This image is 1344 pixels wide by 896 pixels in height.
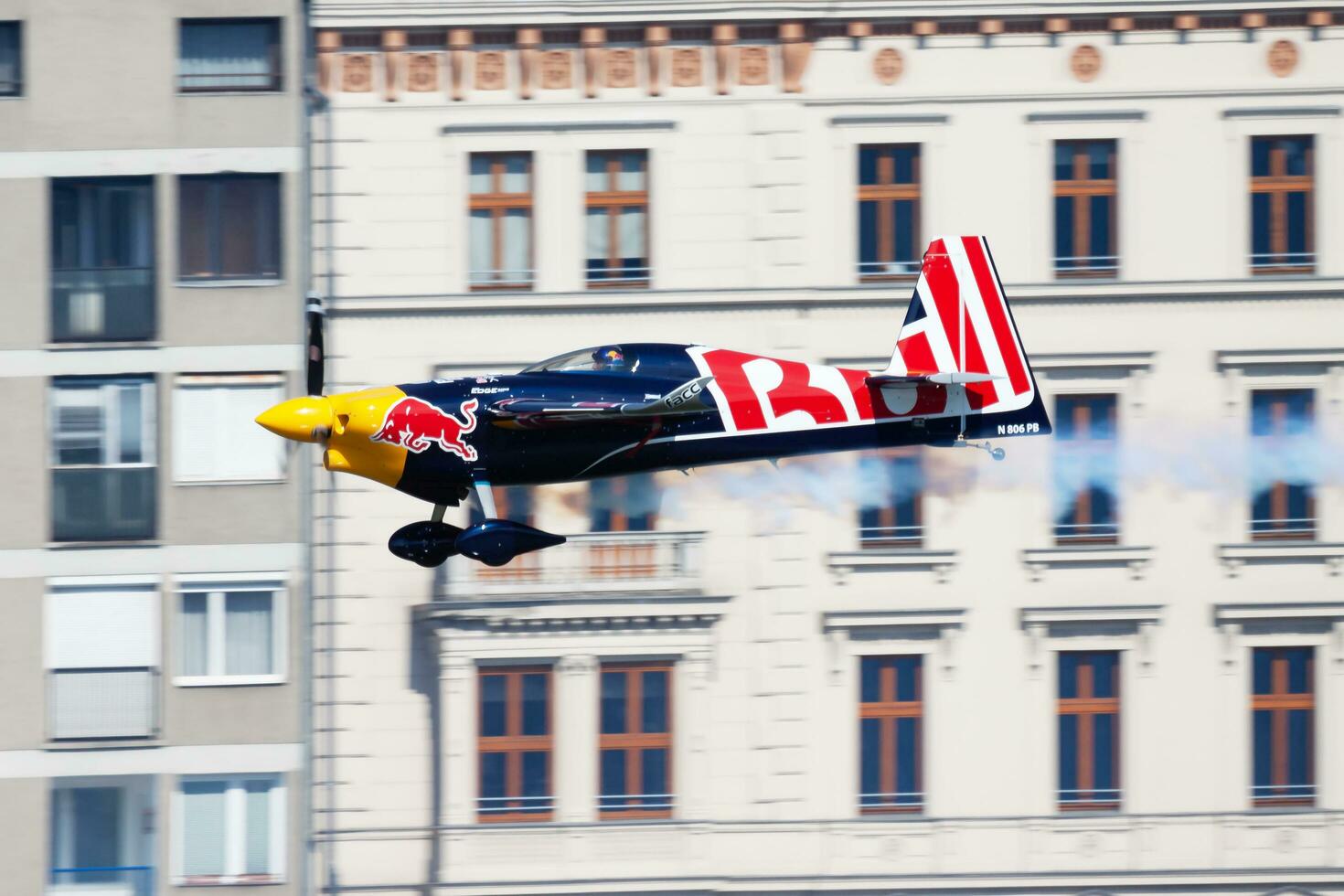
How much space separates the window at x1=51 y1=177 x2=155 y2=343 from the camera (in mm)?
37562

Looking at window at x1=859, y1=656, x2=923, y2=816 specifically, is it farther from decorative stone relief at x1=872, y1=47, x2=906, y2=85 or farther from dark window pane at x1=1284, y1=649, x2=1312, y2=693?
decorative stone relief at x1=872, y1=47, x2=906, y2=85

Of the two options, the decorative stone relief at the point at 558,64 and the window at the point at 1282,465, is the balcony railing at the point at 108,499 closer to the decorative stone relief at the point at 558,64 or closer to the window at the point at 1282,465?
the decorative stone relief at the point at 558,64

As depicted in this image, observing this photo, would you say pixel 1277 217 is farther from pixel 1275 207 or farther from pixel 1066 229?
pixel 1066 229

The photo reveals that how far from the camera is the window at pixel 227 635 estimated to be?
37.5m

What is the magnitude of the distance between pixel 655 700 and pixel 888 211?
8509mm

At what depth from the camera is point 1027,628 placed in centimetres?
3678

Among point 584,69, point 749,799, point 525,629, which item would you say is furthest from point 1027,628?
point 584,69

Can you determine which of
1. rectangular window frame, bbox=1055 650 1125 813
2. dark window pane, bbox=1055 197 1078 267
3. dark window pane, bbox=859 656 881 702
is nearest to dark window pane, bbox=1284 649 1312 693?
rectangular window frame, bbox=1055 650 1125 813

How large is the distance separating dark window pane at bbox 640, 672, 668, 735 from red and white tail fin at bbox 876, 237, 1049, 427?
29.5 ft

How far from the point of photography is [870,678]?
37000 millimetres

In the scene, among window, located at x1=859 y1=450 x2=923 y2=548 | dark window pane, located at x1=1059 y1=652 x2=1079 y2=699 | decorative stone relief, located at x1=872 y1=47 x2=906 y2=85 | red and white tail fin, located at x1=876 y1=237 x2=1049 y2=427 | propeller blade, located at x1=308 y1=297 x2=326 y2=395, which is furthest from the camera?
dark window pane, located at x1=1059 y1=652 x2=1079 y2=699

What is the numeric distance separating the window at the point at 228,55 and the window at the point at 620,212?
18.0 feet

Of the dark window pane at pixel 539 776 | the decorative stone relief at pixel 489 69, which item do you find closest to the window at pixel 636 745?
the dark window pane at pixel 539 776

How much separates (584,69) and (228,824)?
43.6 ft
